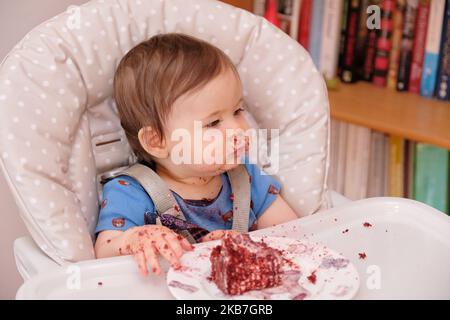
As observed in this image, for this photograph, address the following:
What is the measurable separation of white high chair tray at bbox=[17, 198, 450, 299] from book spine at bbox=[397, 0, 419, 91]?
2.34ft

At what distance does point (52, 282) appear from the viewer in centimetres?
86

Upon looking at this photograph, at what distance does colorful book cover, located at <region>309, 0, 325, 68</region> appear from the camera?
1746mm

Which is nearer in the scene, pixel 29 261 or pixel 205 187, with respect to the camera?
pixel 29 261

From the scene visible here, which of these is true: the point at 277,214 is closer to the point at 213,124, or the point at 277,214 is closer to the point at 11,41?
the point at 213,124

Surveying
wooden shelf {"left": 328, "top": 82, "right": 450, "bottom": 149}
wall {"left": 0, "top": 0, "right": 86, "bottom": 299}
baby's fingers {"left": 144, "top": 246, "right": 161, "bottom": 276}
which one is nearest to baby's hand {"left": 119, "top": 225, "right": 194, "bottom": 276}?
baby's fingers {"left": 144, "top": 246, "right": 161, "bottom": 276}

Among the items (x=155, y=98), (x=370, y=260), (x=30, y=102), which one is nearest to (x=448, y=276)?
(x=370, y=260)

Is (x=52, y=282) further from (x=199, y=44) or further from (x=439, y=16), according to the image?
(x=439, y=16)

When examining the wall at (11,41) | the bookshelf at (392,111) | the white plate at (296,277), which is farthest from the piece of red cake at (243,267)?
the bookshelf at (392,111)

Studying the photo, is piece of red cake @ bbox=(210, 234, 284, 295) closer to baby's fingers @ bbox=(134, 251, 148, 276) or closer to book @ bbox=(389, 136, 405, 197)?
baby's fingers @ bbox=(134, 251, 148, 276)

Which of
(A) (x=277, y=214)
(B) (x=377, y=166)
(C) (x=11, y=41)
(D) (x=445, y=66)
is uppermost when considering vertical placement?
(C) (x=11, y=41)

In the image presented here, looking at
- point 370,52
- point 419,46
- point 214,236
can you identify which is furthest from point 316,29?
point 214,236

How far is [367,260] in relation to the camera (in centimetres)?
96

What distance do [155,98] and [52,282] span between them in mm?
315

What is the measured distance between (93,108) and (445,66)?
35.4 inches
